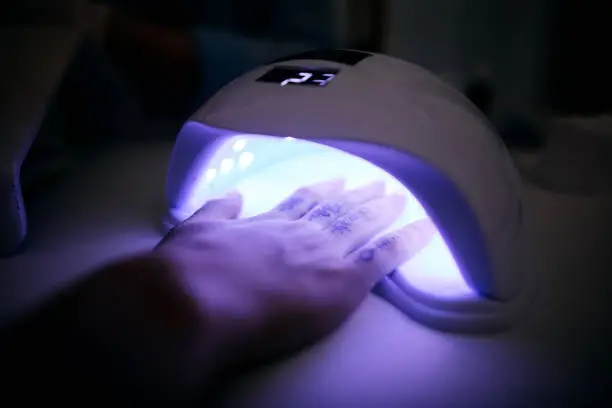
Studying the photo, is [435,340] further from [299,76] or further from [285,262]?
[299,76]

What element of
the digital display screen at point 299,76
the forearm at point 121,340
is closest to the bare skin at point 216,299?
the forearm at point 121,340

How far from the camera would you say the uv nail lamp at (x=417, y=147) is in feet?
2.51

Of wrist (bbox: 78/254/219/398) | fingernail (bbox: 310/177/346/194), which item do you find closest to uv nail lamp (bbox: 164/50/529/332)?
fingernail (bbox: 310/177/346/194)

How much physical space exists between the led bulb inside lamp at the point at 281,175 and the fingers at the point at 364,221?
0.06ft

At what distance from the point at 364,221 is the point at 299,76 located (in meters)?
0.24

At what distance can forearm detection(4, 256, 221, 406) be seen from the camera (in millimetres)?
555

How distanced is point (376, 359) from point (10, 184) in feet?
2.14

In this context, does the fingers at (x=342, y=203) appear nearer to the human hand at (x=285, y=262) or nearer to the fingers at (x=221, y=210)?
the human hand at (x=285, y=262)

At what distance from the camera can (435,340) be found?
31.2 inches

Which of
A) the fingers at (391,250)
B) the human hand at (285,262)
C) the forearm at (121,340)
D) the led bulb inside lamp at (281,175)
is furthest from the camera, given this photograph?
the led bulb inside lamp at (281,175)

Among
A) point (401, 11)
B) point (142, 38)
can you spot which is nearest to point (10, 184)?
point (142, 38)

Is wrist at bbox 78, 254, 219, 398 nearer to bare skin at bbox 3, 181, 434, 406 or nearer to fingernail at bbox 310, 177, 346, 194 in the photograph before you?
bare skin at bbox 3, 181, 434, 406

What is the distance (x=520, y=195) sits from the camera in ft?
3.07

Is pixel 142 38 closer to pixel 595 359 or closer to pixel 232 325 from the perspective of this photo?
pixel 232 325
